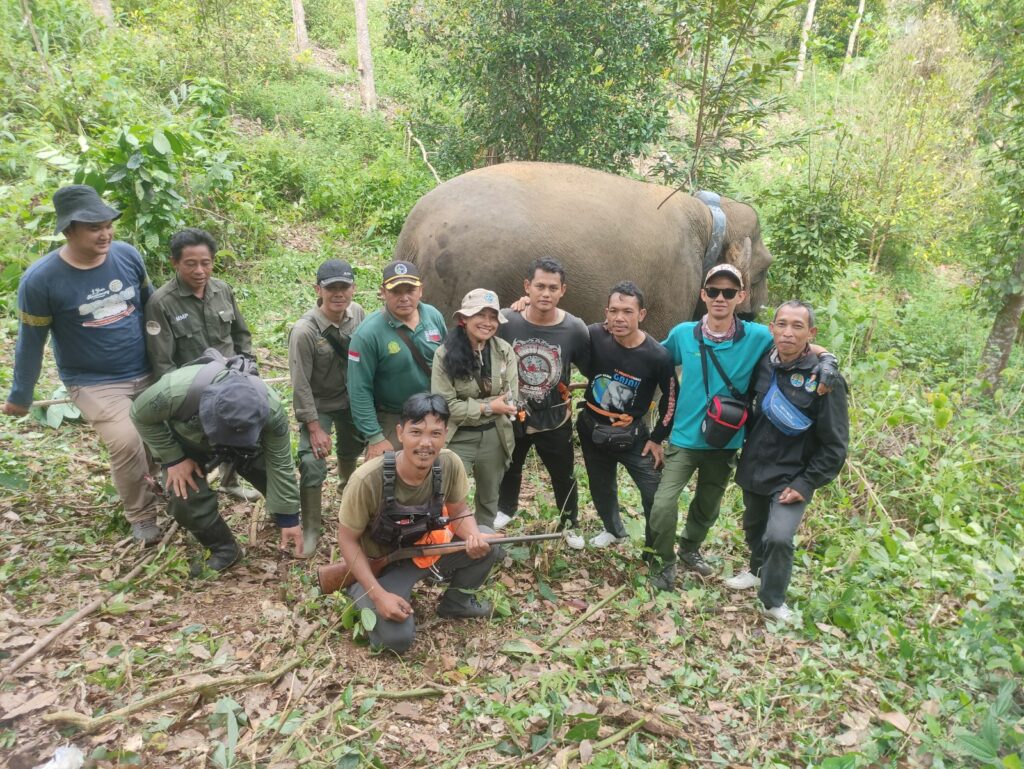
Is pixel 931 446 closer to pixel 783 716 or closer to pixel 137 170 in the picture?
pixel 783 716

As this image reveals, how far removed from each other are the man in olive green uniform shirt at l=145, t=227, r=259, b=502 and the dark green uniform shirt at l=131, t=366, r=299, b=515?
486 millimetres

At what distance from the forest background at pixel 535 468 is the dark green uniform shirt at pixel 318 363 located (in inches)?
38.6

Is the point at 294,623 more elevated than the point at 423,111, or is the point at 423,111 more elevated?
the point at 423,111

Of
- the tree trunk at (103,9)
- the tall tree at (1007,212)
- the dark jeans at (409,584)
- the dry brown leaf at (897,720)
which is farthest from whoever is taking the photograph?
the tree trunk at (103,9)

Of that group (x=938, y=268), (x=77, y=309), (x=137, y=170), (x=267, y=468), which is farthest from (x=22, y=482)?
(x=938, y=268)

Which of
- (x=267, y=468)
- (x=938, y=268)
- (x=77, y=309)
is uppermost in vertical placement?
(x=77, y=309)

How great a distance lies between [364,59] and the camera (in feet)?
46.3

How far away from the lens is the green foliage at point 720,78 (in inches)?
274

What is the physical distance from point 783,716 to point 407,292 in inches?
112

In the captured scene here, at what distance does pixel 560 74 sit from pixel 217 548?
654cm

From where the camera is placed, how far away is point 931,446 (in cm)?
612

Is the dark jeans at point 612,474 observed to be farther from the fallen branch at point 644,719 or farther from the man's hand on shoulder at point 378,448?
the fallen branch at point 644,719

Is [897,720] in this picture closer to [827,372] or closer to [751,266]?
[827,372]

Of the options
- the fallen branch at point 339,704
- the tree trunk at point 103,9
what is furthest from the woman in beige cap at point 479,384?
the tree trunk at point 103,9
